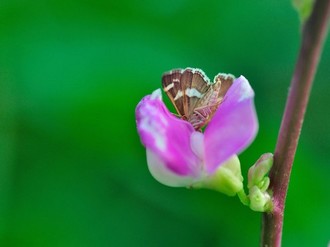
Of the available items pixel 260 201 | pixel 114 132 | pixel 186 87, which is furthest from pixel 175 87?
pixel 114 132

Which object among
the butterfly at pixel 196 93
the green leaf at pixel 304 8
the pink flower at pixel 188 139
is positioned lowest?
the pink flower at pixel 188 139

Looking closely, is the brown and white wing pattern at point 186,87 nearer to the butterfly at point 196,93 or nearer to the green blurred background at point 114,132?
the butterfly at point 196,93

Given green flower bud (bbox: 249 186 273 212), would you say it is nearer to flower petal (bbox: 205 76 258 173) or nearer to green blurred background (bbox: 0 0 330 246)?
flower petal (bbox: 205 76 258 173)

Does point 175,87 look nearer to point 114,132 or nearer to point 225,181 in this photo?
point 225,181

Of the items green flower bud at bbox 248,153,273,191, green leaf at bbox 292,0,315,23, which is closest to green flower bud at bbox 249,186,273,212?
green flower bud at bbox 248,153,273,191

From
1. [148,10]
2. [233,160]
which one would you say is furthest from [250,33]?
Result: [233,160]

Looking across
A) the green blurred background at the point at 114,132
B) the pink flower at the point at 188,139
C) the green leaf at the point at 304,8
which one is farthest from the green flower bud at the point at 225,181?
the green blurred background at the point at 114,132

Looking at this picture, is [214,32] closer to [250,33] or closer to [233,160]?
[250,33]
